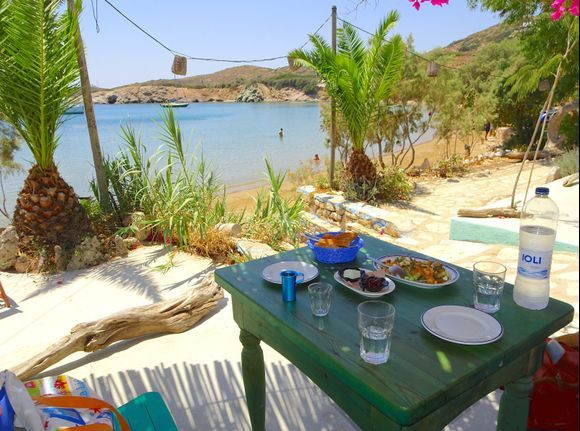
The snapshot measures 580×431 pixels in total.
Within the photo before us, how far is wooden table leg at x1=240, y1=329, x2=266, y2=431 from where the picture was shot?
1.94 meters

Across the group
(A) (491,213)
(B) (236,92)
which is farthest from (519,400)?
(B) (236,92)

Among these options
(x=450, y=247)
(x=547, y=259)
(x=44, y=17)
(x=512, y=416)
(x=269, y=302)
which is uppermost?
(x=44, y=17)

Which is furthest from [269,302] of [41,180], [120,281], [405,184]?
[405,184]

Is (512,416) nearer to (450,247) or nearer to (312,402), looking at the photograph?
(312,402)

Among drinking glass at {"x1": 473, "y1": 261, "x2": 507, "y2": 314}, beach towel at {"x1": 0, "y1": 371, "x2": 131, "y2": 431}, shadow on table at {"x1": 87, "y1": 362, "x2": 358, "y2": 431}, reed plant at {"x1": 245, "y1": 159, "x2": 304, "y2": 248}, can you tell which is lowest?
shadow on table at {"x1": 87, "y1": 362, "x2": 358, "y2": 431}

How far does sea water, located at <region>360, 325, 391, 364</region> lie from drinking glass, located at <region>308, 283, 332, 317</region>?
11.1 inches

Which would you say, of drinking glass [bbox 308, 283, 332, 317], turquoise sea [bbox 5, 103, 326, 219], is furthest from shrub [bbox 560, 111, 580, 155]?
turquoise sea [bbox 5, 103, 326, 219]

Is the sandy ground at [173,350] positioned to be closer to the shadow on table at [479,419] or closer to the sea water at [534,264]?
the shadow on table at [479,419]

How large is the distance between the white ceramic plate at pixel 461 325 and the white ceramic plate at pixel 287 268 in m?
0.54

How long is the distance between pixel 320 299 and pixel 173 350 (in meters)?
1.85

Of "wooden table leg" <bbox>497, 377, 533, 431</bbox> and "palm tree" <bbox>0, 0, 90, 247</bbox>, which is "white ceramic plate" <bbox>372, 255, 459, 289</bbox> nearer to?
"wooden table leg" <bbox>497, 377, 533, 431</bbox>

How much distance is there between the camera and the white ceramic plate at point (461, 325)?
1.27 meters

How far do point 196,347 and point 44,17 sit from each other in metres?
Answer: 3.70

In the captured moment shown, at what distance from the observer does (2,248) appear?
4.55 m
